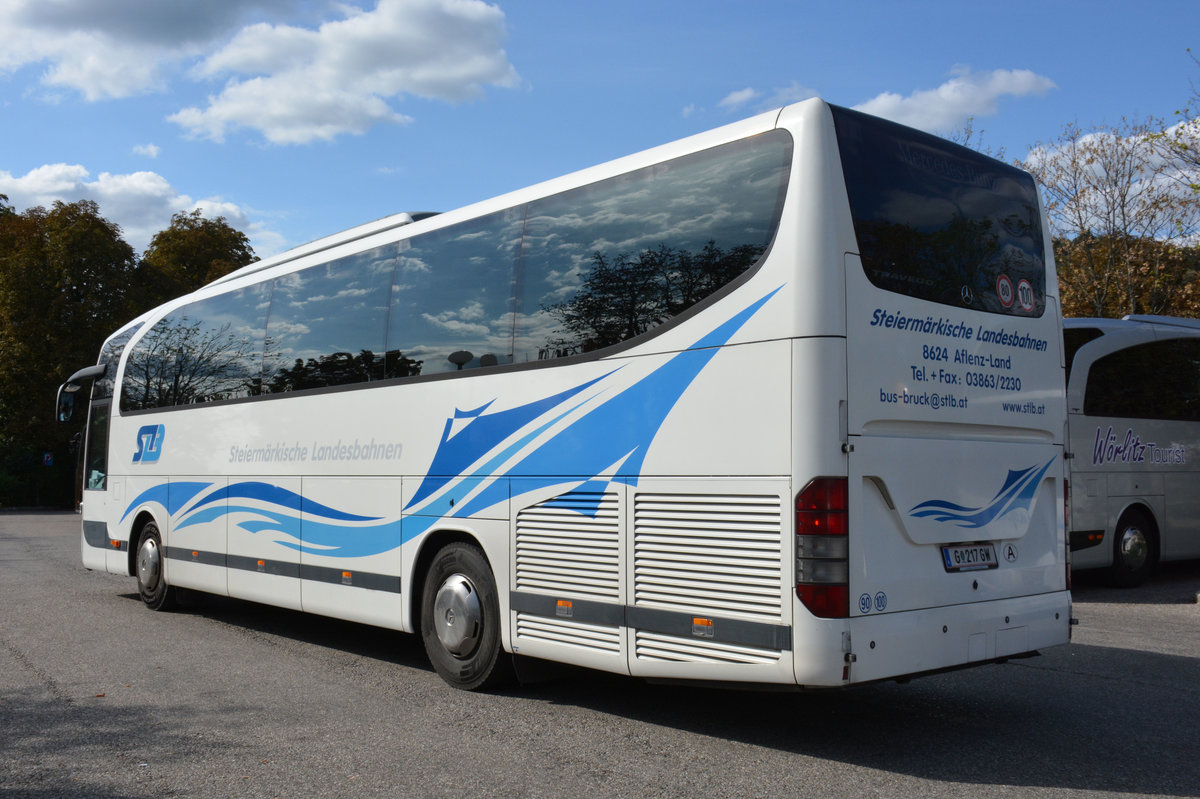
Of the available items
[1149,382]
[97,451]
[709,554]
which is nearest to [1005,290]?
[709,554]

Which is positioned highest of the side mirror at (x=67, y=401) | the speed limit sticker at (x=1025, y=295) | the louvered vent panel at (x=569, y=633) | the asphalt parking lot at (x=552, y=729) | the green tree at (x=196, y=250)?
the green tree at (x=196, y=250)

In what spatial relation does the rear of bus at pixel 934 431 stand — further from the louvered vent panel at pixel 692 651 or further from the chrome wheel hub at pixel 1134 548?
the chrome wheel hub at pixel 1134 548

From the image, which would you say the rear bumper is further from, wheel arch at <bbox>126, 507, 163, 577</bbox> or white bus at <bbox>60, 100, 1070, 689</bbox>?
wheel arch at <bbox>126, 507, 163, 577</bbox>

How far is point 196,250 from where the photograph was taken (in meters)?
53.6

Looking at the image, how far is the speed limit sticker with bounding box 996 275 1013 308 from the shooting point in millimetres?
6828

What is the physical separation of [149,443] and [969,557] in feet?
32.7

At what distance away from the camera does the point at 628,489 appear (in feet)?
21.4

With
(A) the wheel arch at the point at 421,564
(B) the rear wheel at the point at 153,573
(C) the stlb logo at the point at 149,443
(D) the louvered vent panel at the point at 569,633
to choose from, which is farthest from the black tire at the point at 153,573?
(D) the louvered vent panel at the point at 569,633

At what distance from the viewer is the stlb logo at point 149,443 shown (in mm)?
12594

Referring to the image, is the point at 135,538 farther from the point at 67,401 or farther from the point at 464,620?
the point at 464,620

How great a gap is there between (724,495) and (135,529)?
989 cm

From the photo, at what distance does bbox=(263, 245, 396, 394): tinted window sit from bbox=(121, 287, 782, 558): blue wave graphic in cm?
115

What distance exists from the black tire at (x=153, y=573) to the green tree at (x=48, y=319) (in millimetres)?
34134

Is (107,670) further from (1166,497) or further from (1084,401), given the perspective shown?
(1166,497)
